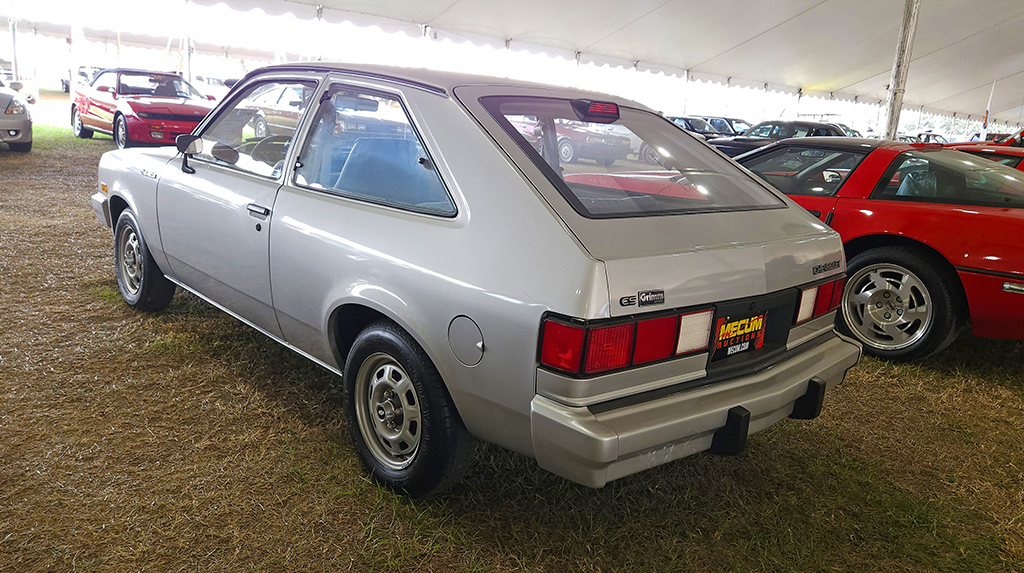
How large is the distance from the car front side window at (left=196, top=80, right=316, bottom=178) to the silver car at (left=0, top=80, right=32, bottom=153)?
9.65 m

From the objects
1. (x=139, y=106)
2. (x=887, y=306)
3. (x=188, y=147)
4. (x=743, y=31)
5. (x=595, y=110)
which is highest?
(x=743, y=31)

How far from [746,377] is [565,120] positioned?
116 centimetres

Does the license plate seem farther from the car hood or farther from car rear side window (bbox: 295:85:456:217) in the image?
the car hood

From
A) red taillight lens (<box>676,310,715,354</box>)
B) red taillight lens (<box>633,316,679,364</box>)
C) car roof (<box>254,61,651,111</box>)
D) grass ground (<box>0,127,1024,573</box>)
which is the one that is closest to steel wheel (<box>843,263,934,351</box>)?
grass ground (<box>0,127,1024,573</box>)

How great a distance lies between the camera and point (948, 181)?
402 cm

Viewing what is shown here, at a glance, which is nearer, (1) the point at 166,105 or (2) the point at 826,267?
(2) the point at 826,267

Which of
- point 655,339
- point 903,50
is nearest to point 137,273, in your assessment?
point 655,339

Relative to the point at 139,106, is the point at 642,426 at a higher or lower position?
lower

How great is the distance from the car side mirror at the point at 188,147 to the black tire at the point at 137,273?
0.72 metres

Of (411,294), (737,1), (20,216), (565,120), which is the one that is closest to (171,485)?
(411,294)

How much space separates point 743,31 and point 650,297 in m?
19.3

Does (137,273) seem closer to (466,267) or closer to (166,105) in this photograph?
(466,267)

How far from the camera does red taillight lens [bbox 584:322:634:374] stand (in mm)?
1721

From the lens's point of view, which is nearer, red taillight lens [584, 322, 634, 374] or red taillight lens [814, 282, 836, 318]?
red taillight lens [584, 322, 634, 374]
